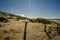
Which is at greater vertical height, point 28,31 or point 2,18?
point 2,18

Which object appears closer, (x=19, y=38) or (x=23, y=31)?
(x=19, y=38)

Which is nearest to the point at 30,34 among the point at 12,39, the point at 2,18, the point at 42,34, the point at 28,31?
the point at 28,31

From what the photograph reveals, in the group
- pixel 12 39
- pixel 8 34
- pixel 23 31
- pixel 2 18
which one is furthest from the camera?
pixel 2 18

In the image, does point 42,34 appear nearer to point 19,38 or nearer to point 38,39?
point 38,39

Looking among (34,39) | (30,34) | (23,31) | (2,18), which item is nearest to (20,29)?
(23,31)

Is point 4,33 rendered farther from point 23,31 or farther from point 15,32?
point 23,31

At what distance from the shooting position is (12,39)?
440 centimetres

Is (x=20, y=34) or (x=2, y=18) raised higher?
(x=2, y=18)

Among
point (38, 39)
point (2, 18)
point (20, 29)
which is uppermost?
point (2, 18)

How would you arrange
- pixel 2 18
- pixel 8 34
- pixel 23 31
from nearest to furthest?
pixel 8 34
pixel 23 31
pixel 2 18

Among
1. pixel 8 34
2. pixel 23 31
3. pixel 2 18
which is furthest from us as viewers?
pixel 2 18

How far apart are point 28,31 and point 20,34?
1.96 feet

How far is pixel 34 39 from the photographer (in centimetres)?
455

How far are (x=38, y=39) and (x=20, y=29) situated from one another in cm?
133
